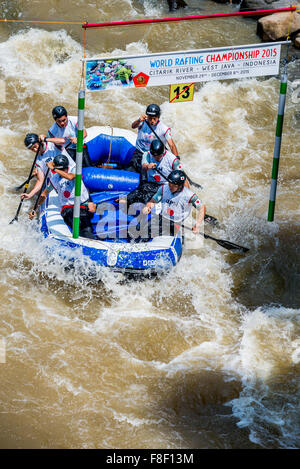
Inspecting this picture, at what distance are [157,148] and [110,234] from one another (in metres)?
1.29

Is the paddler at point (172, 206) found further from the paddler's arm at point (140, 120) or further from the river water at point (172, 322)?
the paddler's arm at point (140, 120)

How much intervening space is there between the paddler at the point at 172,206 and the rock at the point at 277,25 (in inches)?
275

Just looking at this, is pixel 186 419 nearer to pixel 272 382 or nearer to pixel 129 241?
pixel 272 382

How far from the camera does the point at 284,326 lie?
6.64 m

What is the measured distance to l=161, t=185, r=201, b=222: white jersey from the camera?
710 cm

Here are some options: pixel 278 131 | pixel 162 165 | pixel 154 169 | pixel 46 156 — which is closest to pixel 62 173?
pixel 46 156

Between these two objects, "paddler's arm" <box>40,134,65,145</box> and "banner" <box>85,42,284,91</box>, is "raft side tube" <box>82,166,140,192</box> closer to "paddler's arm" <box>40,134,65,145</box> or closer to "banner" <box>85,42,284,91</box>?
"paddler's arm" <box>40,134,65,145</box>

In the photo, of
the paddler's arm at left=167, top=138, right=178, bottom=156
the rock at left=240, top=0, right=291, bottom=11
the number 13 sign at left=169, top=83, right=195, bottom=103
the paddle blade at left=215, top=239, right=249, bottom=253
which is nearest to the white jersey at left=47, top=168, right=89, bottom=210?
the paddler's arm at left=167, top=138, right=178, bottom=156

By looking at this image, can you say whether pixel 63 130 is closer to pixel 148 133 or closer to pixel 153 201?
pixel 148 133

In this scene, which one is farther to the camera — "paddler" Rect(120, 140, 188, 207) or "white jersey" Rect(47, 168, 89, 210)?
"paddler" Rect(120, 140, 188, 207)

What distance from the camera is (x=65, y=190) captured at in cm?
731

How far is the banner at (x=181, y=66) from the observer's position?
238 inches

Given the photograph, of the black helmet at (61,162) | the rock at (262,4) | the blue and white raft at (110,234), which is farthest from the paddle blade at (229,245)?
the rock at (262,4)
